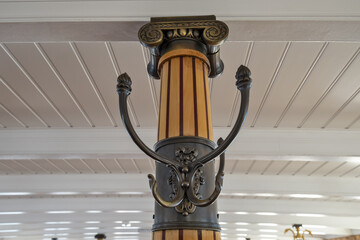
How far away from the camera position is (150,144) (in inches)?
152

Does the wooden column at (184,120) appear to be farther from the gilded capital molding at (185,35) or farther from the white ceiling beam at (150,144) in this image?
the white ceiling beam at (150,144)

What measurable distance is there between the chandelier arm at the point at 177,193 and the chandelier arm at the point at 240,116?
2.4 inches

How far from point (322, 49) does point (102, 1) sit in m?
1.74

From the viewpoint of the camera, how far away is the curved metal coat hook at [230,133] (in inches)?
30.7

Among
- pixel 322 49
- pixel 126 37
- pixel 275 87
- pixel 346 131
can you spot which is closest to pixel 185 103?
pixel 126 37

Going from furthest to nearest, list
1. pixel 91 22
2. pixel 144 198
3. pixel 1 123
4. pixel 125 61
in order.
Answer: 1. pixel 144 198
2. pixel 1 123
3. pixel 125 61
4. pixel 91 22

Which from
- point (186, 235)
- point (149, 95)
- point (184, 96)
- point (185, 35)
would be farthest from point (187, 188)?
point (149, 95)

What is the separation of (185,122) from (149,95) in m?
2.12

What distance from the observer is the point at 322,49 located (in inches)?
93.7

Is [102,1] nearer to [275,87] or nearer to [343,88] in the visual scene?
[275,87]

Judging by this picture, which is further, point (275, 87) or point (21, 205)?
point (21, 205)

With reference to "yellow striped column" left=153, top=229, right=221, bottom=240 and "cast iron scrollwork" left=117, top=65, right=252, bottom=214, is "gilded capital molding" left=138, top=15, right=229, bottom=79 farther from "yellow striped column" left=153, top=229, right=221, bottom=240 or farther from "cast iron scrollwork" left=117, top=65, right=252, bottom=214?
"yellow striped column" left=153, top=229, right=221, bottom=240

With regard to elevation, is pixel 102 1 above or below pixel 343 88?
below

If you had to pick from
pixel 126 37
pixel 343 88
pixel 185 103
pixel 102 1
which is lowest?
pixel 185 103
